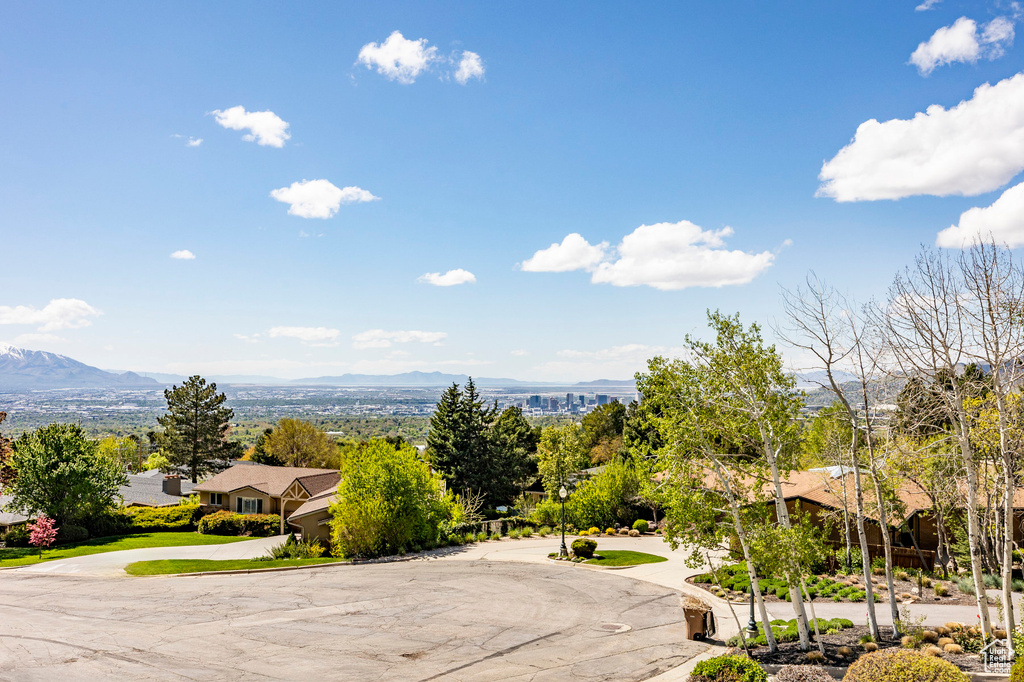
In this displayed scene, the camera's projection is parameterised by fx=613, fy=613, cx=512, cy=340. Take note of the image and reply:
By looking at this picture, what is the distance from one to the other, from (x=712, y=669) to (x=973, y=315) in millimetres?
10464

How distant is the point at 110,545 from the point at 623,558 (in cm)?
3449

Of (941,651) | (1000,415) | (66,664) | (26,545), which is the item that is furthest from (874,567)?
(26,545)

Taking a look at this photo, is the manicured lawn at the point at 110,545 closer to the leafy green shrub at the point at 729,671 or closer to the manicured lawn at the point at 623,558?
the manicured lawn at the point at 623,558

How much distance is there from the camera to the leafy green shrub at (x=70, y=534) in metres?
43.2

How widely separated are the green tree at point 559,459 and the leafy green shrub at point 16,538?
37304mm

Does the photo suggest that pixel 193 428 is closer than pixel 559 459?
No

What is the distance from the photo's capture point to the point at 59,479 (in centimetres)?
4384

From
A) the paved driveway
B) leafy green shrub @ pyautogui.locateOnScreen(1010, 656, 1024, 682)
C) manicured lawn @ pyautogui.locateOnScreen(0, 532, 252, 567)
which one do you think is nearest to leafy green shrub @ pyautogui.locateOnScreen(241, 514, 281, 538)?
manicured lawn @ pyautogui.locateOnScreen(0, 532, 252, 567)

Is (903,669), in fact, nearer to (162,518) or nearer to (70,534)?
(70,534)

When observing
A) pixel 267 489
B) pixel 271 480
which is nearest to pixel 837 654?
pixel 267 489

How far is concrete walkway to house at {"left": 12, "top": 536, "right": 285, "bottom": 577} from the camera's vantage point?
106 ft

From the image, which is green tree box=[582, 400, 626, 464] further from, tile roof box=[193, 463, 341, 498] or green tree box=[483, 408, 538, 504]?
tile roof box=[193, 463, 341, 498]

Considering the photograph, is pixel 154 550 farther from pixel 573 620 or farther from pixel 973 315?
pixel 973 315

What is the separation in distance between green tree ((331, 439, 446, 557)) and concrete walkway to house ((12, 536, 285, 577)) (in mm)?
7451
